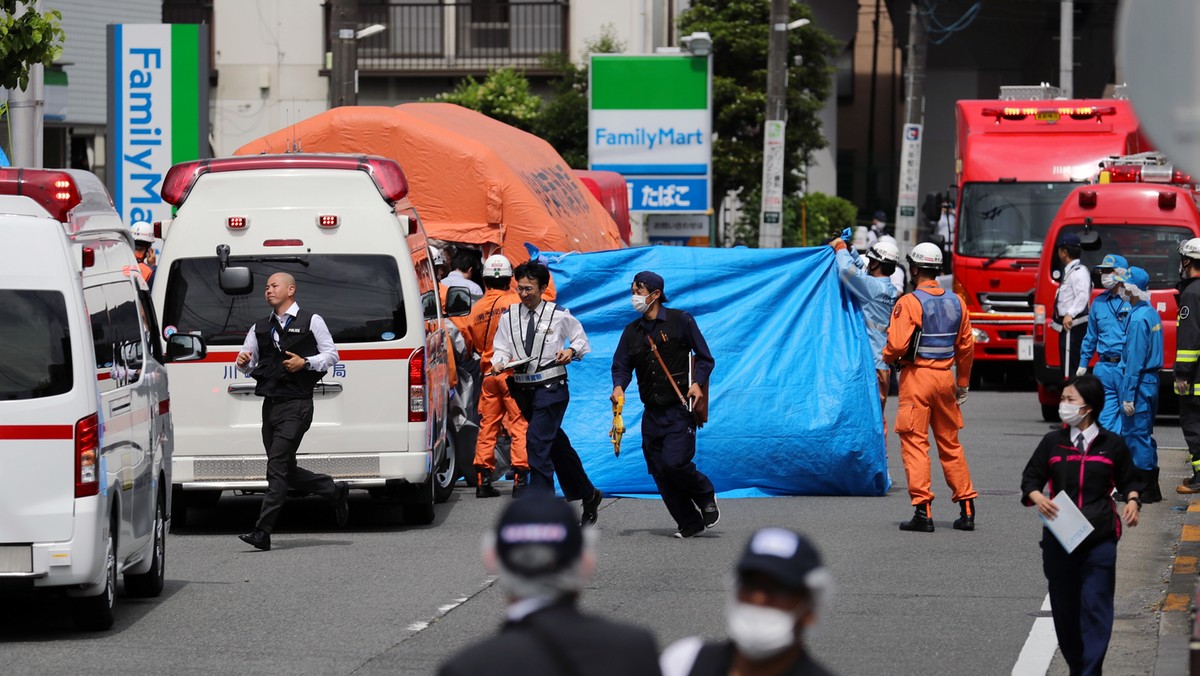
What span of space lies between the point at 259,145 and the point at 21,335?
1144 cm

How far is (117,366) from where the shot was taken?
9461 millimetres

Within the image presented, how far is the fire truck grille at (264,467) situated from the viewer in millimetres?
12781

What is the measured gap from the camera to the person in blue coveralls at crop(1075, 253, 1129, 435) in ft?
47.4

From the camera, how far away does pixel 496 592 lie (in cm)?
1029

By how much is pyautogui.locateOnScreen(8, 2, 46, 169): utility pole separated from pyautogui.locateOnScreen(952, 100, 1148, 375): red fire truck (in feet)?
39.5

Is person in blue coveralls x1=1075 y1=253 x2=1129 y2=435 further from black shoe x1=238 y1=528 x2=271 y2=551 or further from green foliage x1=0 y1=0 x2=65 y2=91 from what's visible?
green foliage x1=0 y1=0 x2=65 y2=91

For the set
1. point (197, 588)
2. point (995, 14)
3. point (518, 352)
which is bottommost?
point (197, 588)

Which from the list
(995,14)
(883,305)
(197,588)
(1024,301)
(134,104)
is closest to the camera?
(197,588)

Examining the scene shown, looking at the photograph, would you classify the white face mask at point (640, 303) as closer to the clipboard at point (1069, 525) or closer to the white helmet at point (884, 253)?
the white helmet at point (884, 253)

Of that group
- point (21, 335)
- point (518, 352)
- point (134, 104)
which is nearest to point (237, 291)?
point (518, 352)

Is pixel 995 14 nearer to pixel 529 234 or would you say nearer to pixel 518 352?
pixel 529 234

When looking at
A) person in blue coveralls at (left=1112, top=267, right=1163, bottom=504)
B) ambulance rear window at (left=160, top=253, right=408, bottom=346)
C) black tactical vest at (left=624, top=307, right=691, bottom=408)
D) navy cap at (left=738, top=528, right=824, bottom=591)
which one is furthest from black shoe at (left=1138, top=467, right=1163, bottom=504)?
navy cap at (left=738, top=528, right=824, bottom=591)

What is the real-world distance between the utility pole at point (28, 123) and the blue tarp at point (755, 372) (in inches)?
196

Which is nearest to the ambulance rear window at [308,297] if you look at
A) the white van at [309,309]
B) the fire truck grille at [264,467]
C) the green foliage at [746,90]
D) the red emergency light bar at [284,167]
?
the white van at [309,309]
